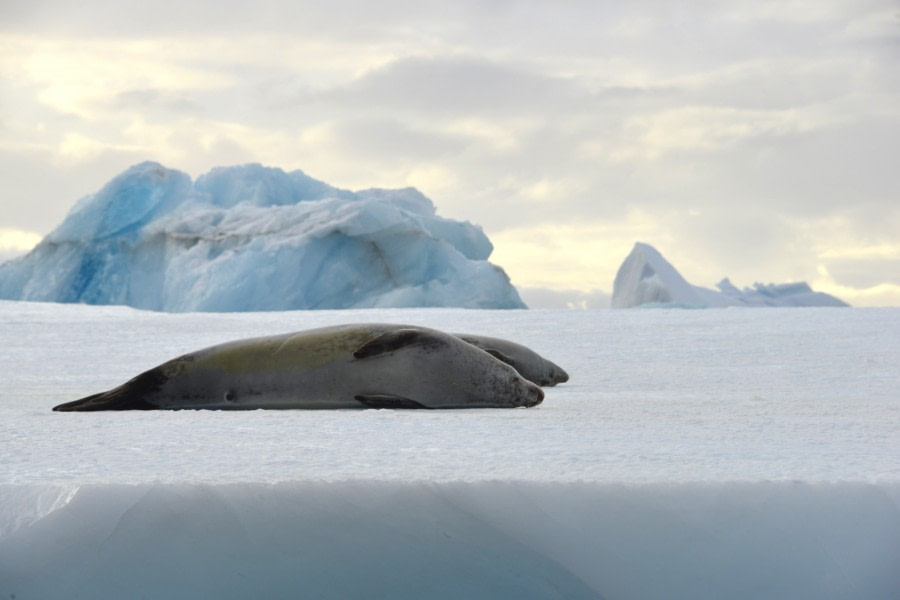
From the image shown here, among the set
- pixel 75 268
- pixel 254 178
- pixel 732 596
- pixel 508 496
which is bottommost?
pixel 732 596

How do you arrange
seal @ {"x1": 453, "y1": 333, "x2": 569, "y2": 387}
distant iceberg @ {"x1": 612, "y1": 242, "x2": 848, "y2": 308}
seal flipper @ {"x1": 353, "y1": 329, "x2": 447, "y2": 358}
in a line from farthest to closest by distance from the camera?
distant iceberg @ {"x1": 612, "y1": 242, "x2": 848, "y2": 308} < seal @ {"x1": 453, "y1": 333, "x2": 569, "y2": 387} < seal flipper @ {"x1": 353, "y1": 329, "x2": 447, "y2": 358}

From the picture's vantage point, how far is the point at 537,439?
2.38m

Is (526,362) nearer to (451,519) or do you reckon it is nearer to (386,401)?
(386,401)

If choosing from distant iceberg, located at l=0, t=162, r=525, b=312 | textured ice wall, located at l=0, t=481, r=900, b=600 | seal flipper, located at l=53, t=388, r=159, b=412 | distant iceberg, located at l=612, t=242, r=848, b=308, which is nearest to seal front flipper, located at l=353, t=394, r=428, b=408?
seal flipper, located at l=53, t=388, r=159, b=412

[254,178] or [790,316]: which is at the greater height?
[254,178]

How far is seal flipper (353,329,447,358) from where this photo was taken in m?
3.62

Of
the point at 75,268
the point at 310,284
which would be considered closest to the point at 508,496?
the point at 310,284

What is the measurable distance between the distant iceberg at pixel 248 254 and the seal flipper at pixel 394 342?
1080 cm

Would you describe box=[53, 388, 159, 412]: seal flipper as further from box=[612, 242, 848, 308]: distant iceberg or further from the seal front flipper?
box=[612, 242, 848, 308]: distant iceberg

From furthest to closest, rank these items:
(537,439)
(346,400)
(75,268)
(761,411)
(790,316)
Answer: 1. (75,268)
2. (790,316)
3. (346,400)
4. (761,411)
5. (537,439)

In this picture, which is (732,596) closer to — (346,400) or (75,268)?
(346,400)

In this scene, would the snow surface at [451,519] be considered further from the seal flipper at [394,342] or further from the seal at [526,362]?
the seal at [526,362]

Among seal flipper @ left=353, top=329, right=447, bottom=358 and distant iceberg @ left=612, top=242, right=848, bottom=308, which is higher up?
distant iceberg @ left=612, top=242, right=848, bottom=308

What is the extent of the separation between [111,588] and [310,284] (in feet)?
43.7
